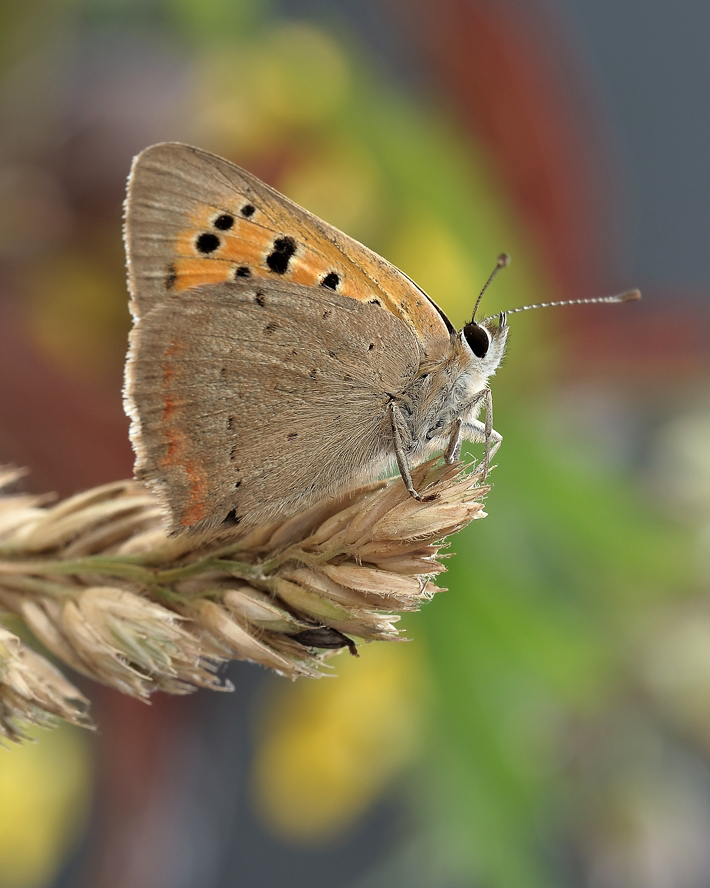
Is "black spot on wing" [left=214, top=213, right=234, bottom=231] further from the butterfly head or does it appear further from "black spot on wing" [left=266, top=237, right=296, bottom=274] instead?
the butterfly head

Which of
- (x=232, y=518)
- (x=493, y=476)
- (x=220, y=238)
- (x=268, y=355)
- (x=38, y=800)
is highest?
(x=220, y=238)

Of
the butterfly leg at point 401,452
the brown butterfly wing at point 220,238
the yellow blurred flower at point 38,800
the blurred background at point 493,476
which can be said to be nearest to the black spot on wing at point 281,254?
the brown butterfly wing at point 220,238

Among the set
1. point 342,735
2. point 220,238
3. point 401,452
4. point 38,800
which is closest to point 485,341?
point 401,452

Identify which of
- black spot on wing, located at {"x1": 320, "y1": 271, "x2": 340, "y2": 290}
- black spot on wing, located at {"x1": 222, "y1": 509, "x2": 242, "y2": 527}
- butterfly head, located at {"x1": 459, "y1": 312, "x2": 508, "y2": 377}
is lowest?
black spot on wing, located at {"x1": 222, "y1": 509, "x2": 242, "y2": 527}

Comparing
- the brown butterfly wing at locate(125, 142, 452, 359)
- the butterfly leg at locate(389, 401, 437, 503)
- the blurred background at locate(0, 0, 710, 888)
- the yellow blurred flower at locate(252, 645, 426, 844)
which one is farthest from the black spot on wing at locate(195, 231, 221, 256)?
the yellow blurred flower at locate(252, 645, 426, 844)

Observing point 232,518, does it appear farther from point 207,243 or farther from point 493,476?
point 493,476

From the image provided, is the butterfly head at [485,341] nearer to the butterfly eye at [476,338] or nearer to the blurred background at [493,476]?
the butterfly eye at [476,338]
